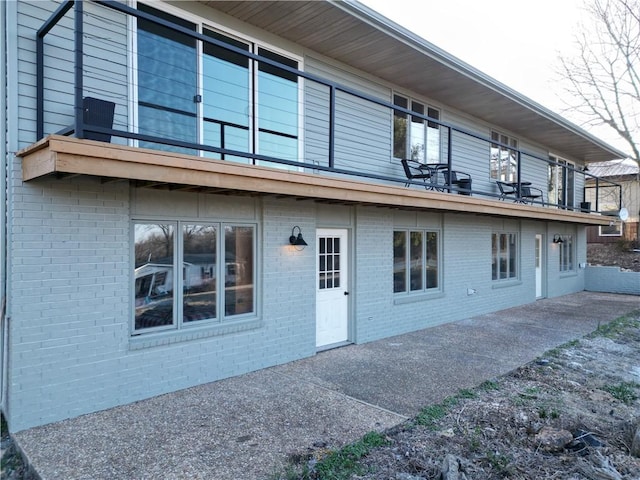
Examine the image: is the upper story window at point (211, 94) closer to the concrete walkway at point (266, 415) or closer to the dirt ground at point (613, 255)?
the concrete walkway at point (266, 415)

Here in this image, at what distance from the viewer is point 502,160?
12.8 m

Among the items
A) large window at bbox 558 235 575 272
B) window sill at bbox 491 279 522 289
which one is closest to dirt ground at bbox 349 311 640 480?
window sill at bbox 491 279 522 289

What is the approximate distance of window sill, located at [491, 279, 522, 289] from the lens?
12.1 m

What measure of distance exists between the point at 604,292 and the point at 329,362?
47.9 feet

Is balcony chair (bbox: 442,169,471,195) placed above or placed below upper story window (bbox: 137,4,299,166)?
below

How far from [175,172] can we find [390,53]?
4.95m

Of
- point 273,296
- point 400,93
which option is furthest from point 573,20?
point 273,296

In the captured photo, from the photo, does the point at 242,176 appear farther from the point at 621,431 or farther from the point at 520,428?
the point at 621,431

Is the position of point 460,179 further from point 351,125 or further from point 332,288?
point 332,288

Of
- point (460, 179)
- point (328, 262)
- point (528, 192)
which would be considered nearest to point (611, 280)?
point (528, 192)

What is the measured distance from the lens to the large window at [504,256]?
12320mm

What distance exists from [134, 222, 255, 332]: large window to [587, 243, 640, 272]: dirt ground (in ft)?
73.8

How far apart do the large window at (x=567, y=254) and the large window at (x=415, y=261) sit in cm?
853

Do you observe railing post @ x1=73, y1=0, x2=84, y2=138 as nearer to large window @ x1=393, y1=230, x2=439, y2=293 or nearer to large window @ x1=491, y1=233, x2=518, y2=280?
large window @ x1=393, y1=230, x2=439, y2=293
